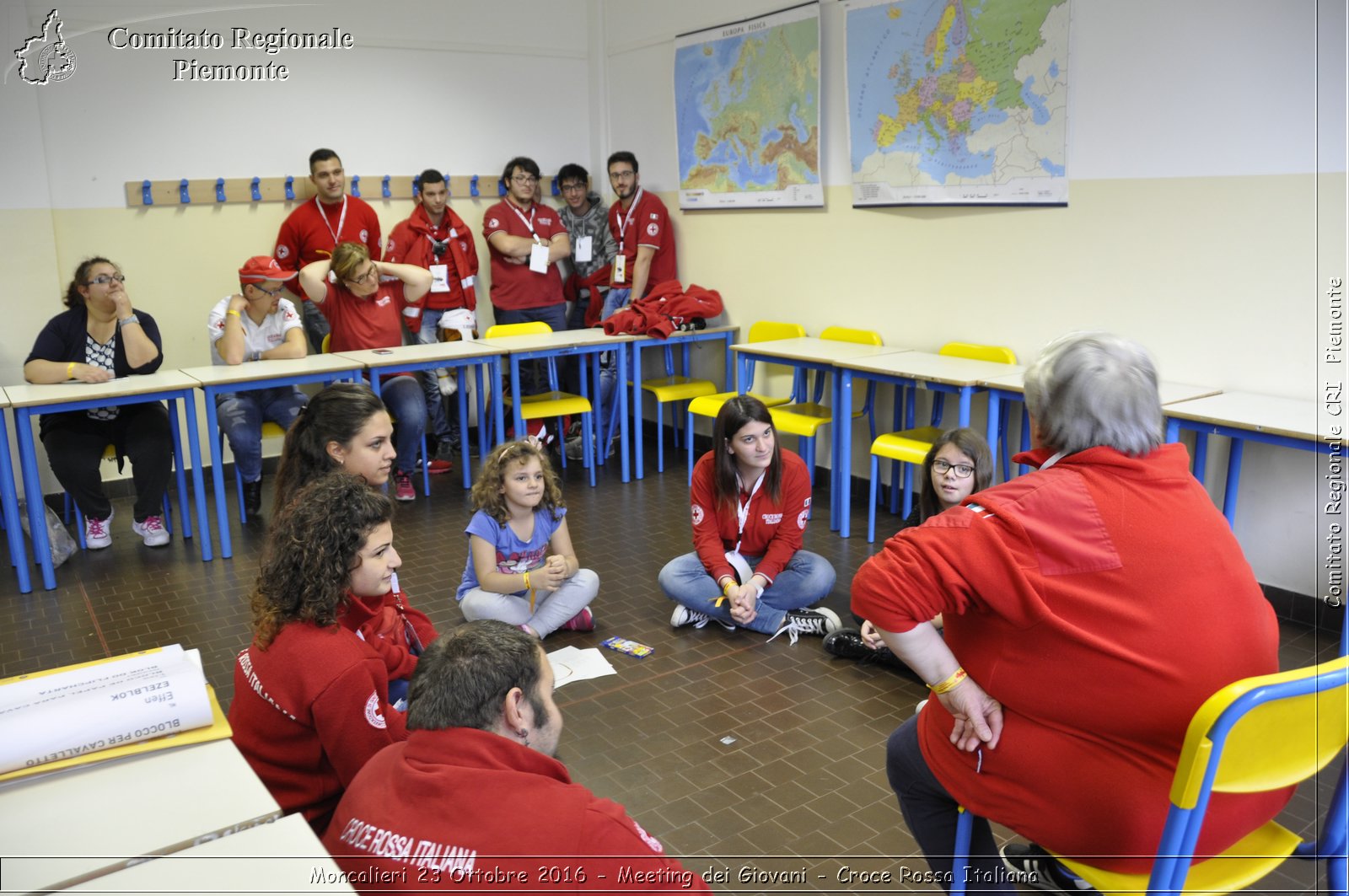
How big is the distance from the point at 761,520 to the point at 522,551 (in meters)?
0.88

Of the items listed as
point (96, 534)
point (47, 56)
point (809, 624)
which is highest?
point (47, 56)

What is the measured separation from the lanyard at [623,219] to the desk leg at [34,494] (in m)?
3.69

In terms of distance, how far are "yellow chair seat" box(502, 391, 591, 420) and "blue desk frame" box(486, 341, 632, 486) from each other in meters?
0.06

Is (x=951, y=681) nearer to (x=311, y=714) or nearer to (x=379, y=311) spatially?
(x=311, y=714)

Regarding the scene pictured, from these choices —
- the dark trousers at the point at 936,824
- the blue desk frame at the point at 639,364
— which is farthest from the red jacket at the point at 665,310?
the dark trousers at the point at 936,824

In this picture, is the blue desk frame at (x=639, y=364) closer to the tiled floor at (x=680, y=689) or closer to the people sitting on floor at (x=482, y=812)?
the tiled floor at (x=680, y=689)

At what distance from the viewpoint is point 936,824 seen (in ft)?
6.27

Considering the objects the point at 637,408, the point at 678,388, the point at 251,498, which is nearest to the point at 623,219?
the point at 678,388

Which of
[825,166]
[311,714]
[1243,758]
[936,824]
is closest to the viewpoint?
[1243,758]

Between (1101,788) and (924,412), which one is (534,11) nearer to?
(924,412)

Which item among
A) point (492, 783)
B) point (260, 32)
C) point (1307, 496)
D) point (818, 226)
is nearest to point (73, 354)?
point (260, 32)

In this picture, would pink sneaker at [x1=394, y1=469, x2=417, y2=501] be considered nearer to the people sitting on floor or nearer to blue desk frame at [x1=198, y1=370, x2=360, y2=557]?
blue desk frame at [x1=198, y1=370, x2=360, y2=557]

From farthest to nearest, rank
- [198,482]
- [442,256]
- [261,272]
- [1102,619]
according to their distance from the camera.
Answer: [442,256]
[261,272]
[198,482]
[1102,619]

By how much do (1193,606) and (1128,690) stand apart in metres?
0.16
